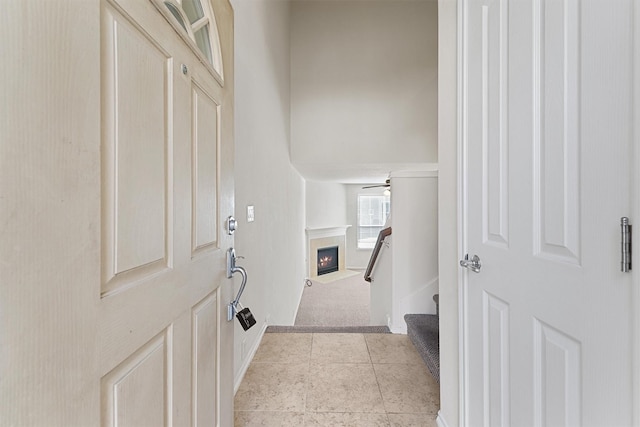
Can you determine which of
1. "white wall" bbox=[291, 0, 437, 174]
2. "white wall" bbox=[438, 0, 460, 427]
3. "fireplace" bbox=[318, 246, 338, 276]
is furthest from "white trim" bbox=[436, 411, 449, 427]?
"fireplace" bbox=[318, 246, 338, 276]

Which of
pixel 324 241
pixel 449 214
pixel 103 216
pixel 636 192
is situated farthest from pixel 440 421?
pixel 324 241

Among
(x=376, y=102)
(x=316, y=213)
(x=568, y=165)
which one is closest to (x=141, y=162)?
(x=568, y=165)

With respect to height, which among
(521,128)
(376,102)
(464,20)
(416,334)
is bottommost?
(416,334)

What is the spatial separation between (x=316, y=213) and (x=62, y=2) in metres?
6.12

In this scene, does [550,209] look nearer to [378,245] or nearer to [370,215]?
[378,245]

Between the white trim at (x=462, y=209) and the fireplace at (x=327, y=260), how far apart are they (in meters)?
5.62

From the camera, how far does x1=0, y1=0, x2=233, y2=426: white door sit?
38cm

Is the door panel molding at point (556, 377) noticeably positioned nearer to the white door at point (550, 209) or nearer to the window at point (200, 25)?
the white door at point (550, 209)

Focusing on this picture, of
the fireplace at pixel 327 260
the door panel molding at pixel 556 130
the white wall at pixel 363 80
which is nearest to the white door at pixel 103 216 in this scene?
the door panel molding at pixel 556 130

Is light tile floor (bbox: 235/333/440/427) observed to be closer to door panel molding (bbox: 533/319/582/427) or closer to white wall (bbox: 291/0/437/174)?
door panel molding (bbox: 533/319/582/427)

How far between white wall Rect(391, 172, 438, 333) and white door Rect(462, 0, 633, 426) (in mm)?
1250

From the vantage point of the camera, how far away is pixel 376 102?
3.70 m

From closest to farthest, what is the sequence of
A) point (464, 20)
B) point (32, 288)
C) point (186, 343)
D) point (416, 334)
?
1. point (32, 288)
2. point (186, 343)
3. point (464, 20)
4. point (416, 334)

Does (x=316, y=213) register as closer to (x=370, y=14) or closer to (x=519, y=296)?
(x=370, y=14)
